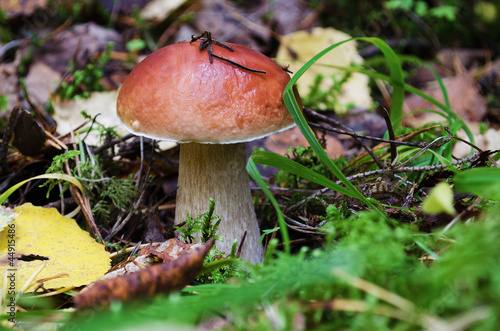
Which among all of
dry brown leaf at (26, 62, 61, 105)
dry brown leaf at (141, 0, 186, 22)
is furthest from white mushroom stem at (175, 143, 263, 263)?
dry brown leaf at (141, 0, 186, 22)

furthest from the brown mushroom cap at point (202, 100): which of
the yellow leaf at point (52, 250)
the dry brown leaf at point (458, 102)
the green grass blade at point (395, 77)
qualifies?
the dry brown leaf at point (458, 102)

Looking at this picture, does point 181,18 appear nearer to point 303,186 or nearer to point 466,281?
point 303,186

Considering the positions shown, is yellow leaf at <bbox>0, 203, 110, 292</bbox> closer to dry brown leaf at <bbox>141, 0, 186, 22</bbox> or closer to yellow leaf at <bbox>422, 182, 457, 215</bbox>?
yellow leaf at <bbox>422, 182, 457, 215</bbox>

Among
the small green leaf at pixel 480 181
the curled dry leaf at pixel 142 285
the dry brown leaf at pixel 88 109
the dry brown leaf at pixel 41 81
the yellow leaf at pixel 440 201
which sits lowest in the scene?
the curled dry leaf at pixel 142 285

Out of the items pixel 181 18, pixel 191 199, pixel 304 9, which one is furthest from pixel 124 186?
pixel 304 9

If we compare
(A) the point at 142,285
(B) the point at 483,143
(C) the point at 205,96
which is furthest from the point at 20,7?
(B) the point at 483,143

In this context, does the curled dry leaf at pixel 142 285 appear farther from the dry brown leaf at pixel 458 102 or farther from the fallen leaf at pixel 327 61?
the dry brown leaf at pixel 458 102

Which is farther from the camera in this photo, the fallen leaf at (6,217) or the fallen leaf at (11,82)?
the fallen leaf at (11,82)
